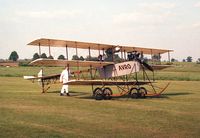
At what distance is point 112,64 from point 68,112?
309 inches

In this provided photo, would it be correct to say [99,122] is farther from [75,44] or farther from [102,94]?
[75,44]

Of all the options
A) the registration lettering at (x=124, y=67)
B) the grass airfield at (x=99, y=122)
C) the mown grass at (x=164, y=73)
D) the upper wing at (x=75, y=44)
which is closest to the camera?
the grass airfield at (x=99, y=122)

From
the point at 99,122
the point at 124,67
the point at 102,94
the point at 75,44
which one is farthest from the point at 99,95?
the point at 99,122

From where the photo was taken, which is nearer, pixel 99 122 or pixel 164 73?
pixel 99 122

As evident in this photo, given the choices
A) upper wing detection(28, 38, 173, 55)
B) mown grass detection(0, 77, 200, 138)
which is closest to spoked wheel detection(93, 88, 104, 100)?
upper wing detection(28, 38, 173, 55)

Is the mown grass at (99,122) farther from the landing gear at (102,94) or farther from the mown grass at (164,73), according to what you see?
the mown grass at (164,73)

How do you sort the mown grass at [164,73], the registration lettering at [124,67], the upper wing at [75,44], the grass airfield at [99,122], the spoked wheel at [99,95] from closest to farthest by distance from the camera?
1. the grass airfield at [99,122]
2. the upper wing at [75,44]
3. the spoked wheel at [99,95]
4. the registration lettering at [124,67]
5. the mown grass at [164,73]

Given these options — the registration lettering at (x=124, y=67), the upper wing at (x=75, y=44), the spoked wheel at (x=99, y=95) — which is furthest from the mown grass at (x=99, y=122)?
the registration lettering at (x=124, y=67)

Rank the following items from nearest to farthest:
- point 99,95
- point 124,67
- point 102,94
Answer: point 99,95, point 102,94, point 124,67

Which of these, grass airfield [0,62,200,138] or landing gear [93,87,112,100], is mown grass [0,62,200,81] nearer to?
landing gear [93,87,112,100]

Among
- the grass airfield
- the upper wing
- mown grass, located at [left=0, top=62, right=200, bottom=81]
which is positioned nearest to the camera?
the grass airfield

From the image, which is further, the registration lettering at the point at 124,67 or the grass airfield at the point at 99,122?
the registration lettering at the point at 124,67

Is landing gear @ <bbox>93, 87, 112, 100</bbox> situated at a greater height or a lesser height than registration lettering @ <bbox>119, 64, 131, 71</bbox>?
lesser

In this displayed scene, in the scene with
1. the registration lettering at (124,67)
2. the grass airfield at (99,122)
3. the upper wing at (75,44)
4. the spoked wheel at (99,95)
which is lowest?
the grass airfield at (99,122)
